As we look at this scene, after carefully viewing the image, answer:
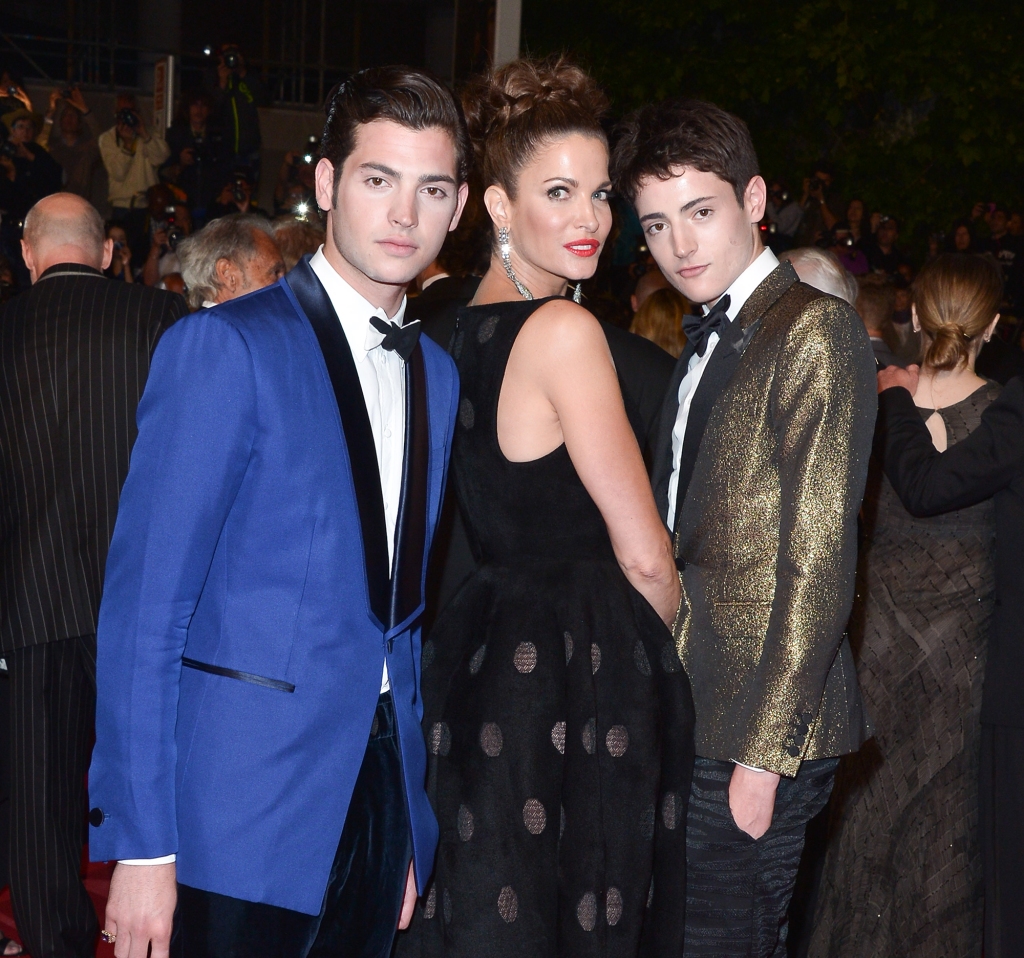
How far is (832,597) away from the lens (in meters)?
2.07

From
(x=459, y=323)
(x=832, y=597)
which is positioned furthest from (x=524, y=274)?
(x=832, y=597)

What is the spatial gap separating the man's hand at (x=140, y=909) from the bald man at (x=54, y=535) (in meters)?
2.05

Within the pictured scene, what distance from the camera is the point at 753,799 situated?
82.4 inches

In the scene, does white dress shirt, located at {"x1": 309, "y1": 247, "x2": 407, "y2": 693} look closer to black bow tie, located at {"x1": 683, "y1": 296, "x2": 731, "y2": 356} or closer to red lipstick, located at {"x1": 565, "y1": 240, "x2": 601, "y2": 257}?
red lipstick, located at {"x1": 565, "y1": 240, "x2": 601, "y2": 257}

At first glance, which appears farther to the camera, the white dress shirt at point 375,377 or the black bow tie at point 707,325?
the black bow tie at point 707,325

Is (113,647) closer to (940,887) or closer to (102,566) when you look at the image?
(102,566)

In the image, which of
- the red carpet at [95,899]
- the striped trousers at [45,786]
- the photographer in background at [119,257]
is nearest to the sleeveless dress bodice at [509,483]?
the striped trousers at [45,786]

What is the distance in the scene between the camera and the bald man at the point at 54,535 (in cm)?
350

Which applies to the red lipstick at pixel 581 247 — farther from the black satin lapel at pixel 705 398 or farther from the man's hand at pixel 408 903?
the man's hand at pixel 408 903

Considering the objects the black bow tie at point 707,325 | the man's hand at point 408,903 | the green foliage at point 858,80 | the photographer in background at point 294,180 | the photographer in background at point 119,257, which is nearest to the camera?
the man's hand at point 408,903

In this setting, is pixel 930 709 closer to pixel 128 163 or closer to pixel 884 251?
pixel 884 251

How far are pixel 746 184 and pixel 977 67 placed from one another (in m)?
13.1

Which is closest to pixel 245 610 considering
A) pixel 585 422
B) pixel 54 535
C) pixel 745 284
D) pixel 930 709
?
pixel 585 422

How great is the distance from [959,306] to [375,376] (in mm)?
2064
